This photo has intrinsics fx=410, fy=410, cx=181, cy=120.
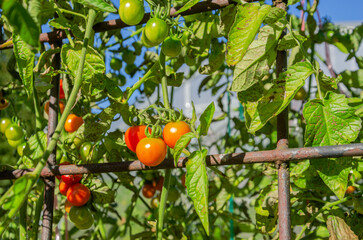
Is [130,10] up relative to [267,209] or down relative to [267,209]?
up

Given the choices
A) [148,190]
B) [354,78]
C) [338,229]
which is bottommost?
[338,229]

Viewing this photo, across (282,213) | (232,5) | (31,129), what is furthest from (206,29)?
(31,129)

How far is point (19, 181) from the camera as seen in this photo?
1.33 ft

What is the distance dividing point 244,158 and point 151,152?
0.43ft

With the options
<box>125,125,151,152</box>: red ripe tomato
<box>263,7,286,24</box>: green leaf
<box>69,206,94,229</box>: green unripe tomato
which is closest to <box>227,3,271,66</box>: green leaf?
<box>263,7,286,24</box>: green leaf

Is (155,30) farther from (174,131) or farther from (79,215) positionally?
(79,215)

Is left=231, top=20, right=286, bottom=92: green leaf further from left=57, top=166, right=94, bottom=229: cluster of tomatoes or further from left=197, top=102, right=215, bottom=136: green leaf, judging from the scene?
left=57, top=166, right=94, bottom=229: cluster of tomatoes

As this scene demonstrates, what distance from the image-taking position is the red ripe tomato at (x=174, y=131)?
0.60 metres

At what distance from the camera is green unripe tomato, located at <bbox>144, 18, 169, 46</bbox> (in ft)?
1.96

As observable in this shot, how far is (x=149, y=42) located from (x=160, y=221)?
291 millimetres

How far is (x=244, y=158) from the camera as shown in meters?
0.55

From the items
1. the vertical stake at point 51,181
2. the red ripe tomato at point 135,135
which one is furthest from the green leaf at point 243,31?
the vertical stake at point 51,181

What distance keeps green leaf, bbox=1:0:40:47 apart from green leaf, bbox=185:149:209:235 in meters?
0.26

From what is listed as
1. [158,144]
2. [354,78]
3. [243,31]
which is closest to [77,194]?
[158,144]
